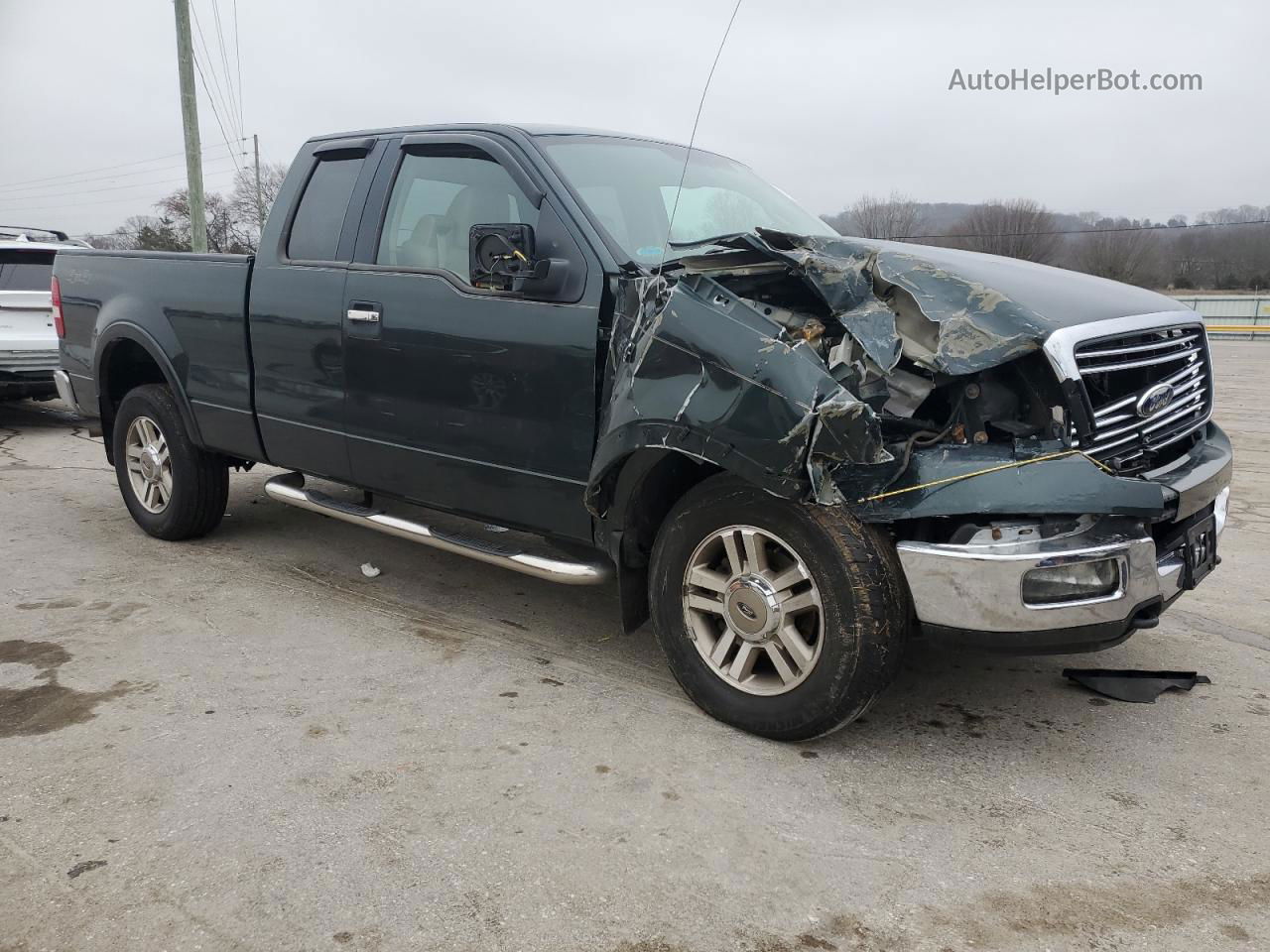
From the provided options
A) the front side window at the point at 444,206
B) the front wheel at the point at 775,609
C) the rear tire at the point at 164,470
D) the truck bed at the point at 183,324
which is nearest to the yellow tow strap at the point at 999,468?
the front wheel at the point at 775,609

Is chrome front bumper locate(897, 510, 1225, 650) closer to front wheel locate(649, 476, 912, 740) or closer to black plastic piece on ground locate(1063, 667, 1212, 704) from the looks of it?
front wheel locate(649, 476, 912, 740)

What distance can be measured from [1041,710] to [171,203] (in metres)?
39.6

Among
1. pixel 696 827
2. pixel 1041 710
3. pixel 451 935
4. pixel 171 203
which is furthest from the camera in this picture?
pixel 171 203

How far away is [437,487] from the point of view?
4148 millimetres

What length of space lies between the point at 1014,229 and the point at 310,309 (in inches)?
893

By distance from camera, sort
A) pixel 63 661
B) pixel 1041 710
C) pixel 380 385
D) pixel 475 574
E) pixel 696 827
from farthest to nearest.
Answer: pixel 475 574 < pixel 380 385 < pixel 63 661 < pixel 1041 710 < pixel 696 827

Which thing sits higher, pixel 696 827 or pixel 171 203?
pixel 171 203

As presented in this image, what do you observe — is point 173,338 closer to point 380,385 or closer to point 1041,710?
point 380,385

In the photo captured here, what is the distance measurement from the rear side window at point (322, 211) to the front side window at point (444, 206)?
32cm

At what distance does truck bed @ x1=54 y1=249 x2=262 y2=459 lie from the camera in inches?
193

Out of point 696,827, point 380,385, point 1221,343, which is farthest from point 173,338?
point 1221,343

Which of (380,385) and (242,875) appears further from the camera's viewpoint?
(380,385)

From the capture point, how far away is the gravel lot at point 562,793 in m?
2.41

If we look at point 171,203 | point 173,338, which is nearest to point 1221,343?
point 173,338
